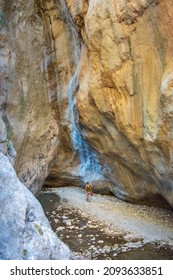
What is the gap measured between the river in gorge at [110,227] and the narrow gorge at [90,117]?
0.05 metres

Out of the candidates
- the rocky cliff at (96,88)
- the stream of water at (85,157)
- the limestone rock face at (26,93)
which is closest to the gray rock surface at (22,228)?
the rocky cliff at (96,88)

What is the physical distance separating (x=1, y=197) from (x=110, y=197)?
444 inches

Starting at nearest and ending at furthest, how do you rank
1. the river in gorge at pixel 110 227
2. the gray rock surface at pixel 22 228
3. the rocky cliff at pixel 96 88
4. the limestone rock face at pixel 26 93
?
the gray rock surface at pixel 22 228, the rocky cliff at pixel 96 88, the river in gorge at pixel 110 227, the limestone rock face at pixel 26 93

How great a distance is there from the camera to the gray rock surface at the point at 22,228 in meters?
5.15

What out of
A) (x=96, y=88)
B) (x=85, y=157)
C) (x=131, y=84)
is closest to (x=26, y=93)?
(x=96, y=88)

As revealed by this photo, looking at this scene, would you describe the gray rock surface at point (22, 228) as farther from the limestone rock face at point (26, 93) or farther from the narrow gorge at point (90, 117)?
the limestone rock face at point (26, 93)

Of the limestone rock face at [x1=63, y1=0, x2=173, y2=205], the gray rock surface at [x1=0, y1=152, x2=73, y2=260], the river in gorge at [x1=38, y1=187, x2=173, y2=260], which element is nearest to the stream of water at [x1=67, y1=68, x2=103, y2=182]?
the river in gorge at [x1=38, y1=187, x2=173, y2=260]

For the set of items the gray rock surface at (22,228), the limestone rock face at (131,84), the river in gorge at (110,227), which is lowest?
the river in gorge at (110,227)

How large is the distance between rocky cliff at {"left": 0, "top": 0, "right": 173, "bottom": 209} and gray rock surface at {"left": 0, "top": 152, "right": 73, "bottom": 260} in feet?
13.0

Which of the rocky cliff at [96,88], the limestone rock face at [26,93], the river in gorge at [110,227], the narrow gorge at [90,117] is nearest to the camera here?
the narrow gorge at [90,117]

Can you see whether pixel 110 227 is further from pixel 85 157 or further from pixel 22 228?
pixel 22 228

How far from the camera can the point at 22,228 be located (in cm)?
545

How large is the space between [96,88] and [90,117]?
1550 mm
